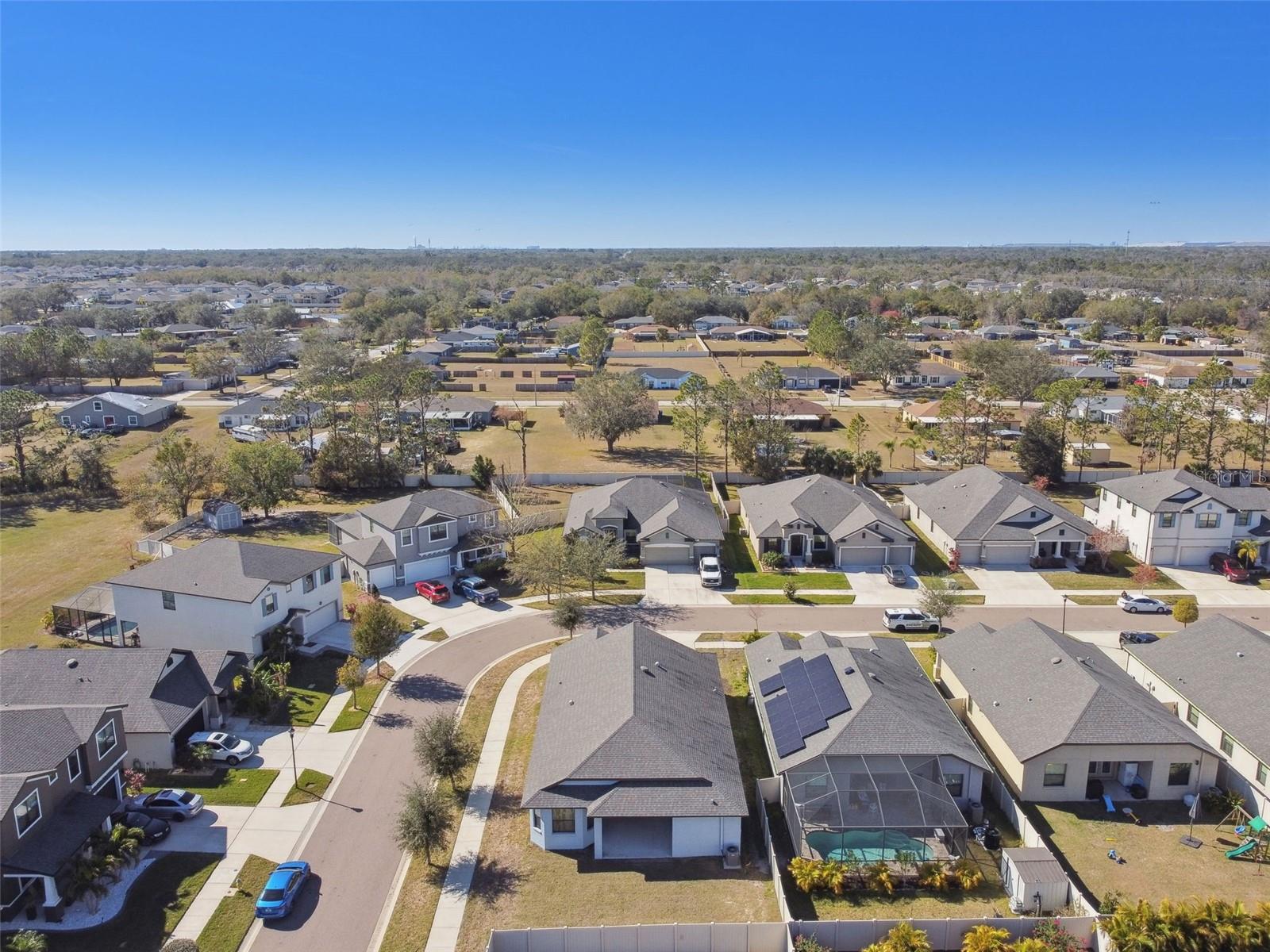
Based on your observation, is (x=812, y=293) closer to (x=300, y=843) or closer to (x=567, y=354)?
(x=567, y=354)

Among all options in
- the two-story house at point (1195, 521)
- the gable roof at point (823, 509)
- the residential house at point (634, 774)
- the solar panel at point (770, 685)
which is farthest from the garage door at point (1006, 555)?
the residential house at point (634, 774)

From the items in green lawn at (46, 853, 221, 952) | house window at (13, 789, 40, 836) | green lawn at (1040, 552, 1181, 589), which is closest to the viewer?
green lawn at (46, 853, 221, 952)

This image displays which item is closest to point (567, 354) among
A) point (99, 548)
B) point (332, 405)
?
point (332, 405)

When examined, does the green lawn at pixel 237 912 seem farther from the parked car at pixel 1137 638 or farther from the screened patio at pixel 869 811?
the parked car at pixel 1137 638

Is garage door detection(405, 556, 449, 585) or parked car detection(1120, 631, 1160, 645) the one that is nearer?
parked car detection(1120, 631, 1160, 645)

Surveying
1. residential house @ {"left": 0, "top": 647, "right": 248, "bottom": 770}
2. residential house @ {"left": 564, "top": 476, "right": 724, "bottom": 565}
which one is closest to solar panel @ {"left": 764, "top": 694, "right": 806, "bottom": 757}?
residential house @ {"left": 564, "top": 476, "right": 724, "bottom": 565}

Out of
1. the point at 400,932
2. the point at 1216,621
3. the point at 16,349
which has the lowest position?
the point at 400,932

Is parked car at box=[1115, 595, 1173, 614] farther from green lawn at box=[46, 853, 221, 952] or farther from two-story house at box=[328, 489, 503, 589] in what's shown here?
green lawn at box=[46, 853, 221, 952]
